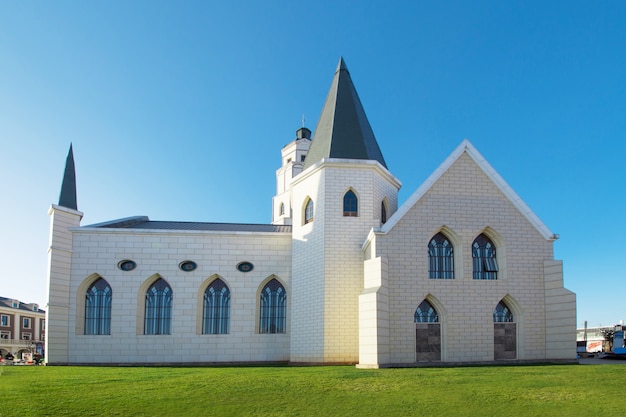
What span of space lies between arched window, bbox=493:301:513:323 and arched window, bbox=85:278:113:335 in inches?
750

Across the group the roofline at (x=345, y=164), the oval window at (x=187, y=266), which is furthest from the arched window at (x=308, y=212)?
the oval window at (x=187, y=266)

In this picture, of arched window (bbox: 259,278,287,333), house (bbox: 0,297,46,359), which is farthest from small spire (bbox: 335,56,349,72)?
house (bbox: 0,297,46,359)

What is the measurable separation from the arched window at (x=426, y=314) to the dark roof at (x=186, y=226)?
9.44m

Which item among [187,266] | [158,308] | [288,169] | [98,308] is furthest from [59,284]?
[288,169]

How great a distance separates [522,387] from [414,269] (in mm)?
9285

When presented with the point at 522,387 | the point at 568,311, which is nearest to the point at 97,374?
the point at 522,387

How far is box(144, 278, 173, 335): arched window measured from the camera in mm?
30438

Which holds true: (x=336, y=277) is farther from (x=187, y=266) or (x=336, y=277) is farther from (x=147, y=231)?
(x=147, y=231)

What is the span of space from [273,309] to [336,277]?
4748 millimetres

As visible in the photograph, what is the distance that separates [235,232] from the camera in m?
30.9

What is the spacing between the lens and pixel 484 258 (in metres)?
27.2

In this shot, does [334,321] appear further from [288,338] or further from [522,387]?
[522,387]

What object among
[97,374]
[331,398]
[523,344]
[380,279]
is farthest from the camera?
[523,344]

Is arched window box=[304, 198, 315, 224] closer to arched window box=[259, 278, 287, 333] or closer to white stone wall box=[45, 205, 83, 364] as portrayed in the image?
arched window box=[259, 278, 287, 333]
